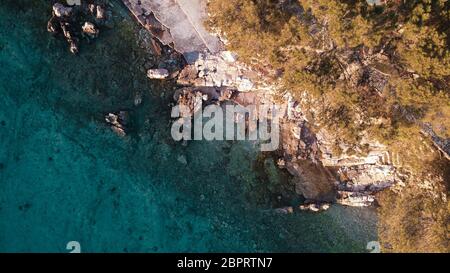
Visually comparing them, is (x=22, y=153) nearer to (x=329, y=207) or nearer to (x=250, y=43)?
(x=250, y=43)

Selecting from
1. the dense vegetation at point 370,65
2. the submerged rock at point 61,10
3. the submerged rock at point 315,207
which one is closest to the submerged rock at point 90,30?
the submerged rock at point 61,10

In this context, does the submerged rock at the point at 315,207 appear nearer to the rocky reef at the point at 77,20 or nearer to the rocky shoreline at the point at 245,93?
the rocky shoreline at the point at 245,93

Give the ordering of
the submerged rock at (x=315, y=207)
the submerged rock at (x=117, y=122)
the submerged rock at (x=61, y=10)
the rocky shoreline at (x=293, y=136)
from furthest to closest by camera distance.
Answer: the rocky shoreline at (x=293, y=136)
the submerged rock at (x=315, y=207)
the submerged rock at (x=61, y=10)
the submerged rock at (x=117, y=122)

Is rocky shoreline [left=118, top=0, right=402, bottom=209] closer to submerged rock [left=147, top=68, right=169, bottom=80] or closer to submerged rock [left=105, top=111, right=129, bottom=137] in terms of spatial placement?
submerged rock [left=147, top=68, right=169, bottom=80]

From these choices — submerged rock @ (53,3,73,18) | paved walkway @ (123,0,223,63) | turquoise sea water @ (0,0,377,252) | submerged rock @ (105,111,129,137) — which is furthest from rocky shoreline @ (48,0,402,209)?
submerged rock @ (105,111,129,137)
